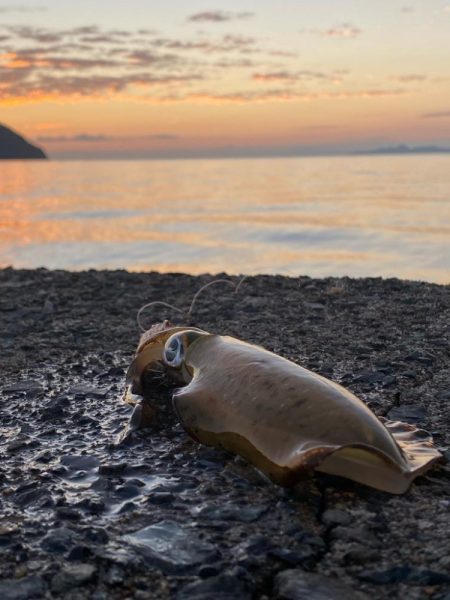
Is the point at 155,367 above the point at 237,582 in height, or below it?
above

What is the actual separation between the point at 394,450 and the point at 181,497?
3.63 ft

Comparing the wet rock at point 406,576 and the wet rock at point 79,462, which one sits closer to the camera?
the wet rock at point 406,576

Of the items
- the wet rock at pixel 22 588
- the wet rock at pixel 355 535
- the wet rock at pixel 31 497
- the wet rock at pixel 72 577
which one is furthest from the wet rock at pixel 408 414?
the wet rock at pixel 22 588

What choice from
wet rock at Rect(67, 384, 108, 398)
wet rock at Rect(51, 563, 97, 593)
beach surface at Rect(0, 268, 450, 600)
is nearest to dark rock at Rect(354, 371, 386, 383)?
beach surface at Rect(0, 268, 450, 600)

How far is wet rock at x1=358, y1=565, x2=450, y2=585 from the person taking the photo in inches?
117

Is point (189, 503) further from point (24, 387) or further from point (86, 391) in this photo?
point (24, 387)

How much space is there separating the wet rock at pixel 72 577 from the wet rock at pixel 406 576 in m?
1.14

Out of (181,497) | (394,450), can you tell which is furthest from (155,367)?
(394,450)

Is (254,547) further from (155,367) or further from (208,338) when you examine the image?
(155,367)

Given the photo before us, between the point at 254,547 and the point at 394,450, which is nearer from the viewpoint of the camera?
the point at 254,547

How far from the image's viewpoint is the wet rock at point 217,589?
2906 millimetres

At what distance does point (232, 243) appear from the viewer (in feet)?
89.4

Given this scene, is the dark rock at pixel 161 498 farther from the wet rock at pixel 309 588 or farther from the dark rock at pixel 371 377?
the dark rock at pixel 371 377

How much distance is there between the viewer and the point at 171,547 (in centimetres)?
325
